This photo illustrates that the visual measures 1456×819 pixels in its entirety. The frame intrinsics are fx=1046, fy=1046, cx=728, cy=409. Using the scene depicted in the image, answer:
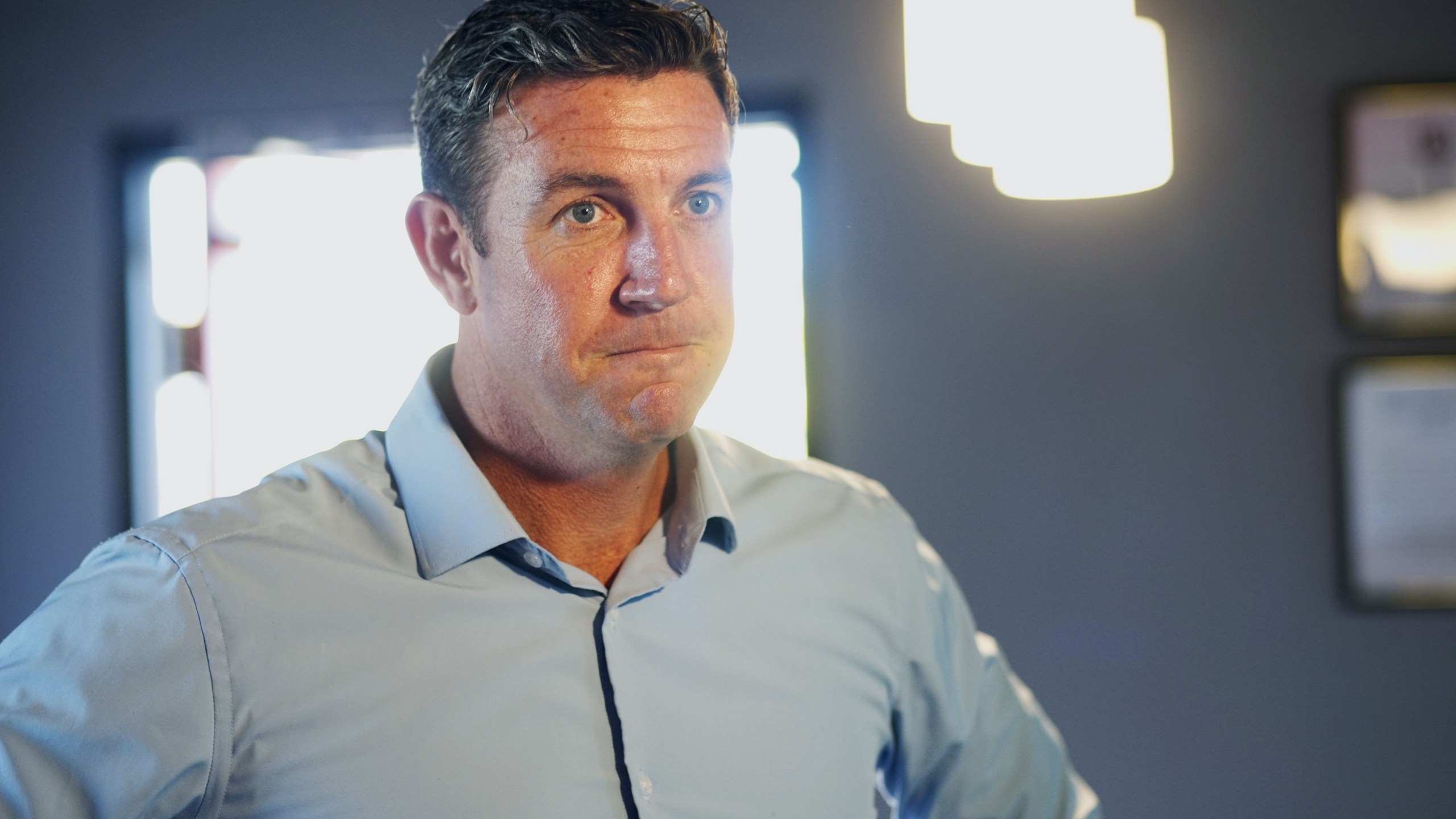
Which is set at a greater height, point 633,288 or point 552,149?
point 552,149

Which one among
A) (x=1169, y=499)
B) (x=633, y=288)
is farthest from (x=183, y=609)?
(x=1169, y=499)

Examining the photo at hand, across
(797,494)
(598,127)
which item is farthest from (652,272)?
(797,494)

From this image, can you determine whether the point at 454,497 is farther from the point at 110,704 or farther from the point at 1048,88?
the point at 1048,88

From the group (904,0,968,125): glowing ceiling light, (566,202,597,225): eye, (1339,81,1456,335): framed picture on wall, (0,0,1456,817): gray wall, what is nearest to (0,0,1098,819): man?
(566,202,597,225): eye

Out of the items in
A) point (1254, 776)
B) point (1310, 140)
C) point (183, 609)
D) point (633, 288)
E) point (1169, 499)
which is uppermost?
point (1310, 140)

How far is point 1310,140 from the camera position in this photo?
2.42 m

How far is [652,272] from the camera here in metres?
1.08

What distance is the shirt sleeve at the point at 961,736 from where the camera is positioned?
132 cm

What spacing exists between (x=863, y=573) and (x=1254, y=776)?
5.38 feet

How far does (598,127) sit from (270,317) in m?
1.84

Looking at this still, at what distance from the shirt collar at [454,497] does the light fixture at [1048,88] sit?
559mm

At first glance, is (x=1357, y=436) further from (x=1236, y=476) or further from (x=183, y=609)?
(x=183, y=609)

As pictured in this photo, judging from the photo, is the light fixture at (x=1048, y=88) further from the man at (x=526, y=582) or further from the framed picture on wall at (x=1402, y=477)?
the framed picture on wall at (x=1402, y=477)

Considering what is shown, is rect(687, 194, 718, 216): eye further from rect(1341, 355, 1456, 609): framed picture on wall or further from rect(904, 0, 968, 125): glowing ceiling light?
rect(1341, 355, 1456, 609): framed picture on wall
